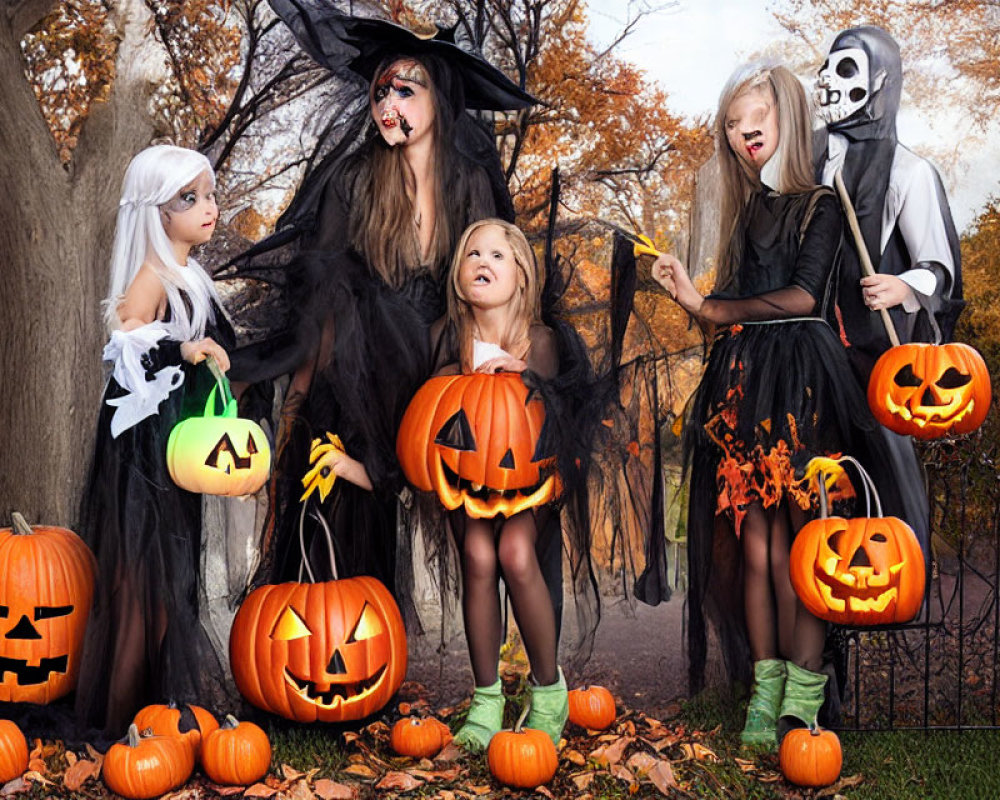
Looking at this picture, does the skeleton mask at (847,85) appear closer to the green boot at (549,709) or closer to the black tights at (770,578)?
the black tights at (770,578)

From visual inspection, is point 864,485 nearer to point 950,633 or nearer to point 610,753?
point 950,633

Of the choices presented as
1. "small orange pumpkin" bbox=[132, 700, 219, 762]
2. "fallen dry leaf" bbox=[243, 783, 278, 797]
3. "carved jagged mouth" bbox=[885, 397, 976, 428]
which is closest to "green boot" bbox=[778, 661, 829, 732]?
"carved jagged mouth" bbox=[885, 397, 976, 428]

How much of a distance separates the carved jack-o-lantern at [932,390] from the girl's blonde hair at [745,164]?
0.79m

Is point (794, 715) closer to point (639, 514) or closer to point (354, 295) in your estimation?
point (639, 514)

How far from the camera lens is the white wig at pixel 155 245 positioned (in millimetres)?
3982

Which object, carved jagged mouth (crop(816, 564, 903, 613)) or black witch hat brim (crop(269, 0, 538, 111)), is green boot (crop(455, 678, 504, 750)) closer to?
carved jagged mouth (crop(816, 564, 903, 613))

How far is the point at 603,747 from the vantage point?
384cm

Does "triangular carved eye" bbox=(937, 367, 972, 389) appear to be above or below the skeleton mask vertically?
below

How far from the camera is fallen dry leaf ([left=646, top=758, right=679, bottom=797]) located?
11.9 feet

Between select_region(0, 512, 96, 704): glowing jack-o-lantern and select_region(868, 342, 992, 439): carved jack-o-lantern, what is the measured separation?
317 centimetres

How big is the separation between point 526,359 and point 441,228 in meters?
0.66

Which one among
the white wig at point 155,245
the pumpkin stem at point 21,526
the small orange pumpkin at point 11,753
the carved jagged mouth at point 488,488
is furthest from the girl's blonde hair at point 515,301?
the small orange pumpkin at point 11,753

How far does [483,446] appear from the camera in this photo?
3.81m

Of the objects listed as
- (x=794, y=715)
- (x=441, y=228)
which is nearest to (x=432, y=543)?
(x=441, y=228)
